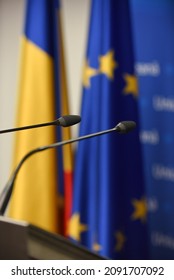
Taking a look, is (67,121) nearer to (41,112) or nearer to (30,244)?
(30,244)

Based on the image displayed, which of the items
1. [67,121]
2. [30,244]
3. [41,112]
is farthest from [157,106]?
[30,244]

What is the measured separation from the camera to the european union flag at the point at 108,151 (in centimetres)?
164

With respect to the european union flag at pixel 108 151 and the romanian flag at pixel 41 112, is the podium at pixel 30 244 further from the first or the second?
the romanian flag at pixel 41 112

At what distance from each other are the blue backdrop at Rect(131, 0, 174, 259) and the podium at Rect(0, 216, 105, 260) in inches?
52.2

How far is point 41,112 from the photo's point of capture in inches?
68.4

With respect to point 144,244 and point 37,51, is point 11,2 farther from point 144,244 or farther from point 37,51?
point 144,244

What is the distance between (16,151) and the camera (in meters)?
1.78

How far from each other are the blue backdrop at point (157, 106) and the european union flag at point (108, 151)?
0.24 meters

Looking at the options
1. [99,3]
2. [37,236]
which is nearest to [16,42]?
[99,3]

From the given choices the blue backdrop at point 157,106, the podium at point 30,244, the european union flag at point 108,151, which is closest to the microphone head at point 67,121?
the podium at point 30,244

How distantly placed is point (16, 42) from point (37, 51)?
52 cm

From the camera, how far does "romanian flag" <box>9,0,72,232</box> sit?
5.67ft

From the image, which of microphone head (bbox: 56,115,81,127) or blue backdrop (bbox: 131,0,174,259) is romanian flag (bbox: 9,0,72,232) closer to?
blue backdrop (bbox: 131,0,174,259)

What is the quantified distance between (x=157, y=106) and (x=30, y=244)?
141 centimetres
